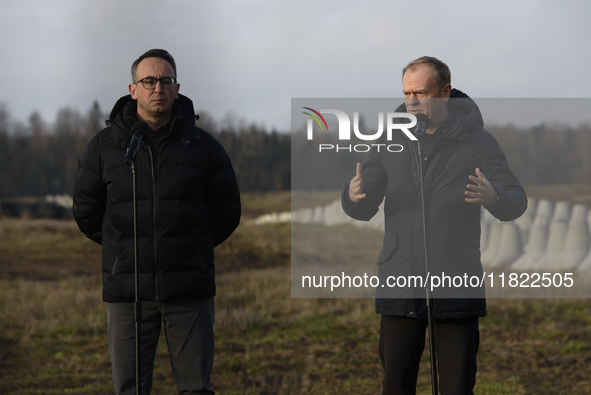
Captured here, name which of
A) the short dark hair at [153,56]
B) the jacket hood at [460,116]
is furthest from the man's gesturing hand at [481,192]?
the short dark hair at [153,56]

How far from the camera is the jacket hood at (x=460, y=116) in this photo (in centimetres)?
260

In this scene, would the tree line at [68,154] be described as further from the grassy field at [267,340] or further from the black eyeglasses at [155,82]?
the black eyeglasses at [155,82]

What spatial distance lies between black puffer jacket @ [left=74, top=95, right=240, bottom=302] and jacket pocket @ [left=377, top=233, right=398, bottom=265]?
2.57ft

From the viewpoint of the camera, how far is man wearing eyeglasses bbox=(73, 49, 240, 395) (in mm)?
2705

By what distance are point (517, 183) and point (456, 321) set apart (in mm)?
633

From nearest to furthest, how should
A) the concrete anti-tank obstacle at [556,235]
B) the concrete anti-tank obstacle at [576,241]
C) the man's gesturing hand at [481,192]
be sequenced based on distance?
the man's gesturing hand at [481,192] < the concrete anti-tank obstacle at [576,241] < the concrete anti-tank obstacle at [556,235]

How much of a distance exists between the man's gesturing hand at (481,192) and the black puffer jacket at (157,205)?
1146 millimetres

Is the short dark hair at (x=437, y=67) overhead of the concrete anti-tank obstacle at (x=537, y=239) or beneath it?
overhead

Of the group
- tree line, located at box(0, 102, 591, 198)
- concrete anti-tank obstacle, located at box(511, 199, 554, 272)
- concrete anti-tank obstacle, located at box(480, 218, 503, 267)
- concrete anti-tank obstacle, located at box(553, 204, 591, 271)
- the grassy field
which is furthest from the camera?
tree line, located at box(0, 102, 591, 198)

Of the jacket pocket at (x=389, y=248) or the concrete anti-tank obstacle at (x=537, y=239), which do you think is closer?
the jacket pocket at (x=389, y=248)

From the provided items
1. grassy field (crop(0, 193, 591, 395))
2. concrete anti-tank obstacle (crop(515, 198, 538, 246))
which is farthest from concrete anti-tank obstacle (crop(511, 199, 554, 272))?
grassy field (crop(0, 193, 591, 395))

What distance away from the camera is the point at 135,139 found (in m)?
2.59

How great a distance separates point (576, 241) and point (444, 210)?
809 cm

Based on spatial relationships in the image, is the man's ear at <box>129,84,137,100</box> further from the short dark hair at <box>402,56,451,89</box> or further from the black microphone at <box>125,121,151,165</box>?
the short dark hair at <box>402,56,451,89</box>
